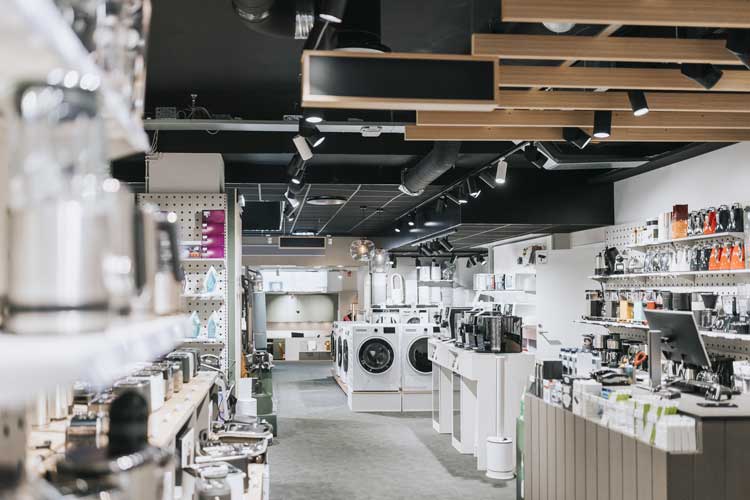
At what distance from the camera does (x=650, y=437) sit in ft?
12.4

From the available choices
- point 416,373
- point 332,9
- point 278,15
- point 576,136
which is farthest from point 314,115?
point 416,373

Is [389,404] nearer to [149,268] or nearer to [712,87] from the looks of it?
[712,87]

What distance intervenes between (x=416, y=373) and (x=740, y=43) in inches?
309

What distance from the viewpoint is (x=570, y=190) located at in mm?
A: 10492

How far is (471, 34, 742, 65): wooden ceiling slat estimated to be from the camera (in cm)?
416

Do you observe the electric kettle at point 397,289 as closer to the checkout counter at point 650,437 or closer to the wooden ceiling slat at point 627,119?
the wooden ceiling slat at point 627,119

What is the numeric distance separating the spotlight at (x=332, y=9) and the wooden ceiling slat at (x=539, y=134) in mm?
2398

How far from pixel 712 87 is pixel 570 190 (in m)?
5.98

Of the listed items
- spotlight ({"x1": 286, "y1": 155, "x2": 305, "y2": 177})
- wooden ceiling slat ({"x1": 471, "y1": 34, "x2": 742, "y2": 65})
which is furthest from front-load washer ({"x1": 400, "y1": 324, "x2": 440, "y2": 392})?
wooden ceiling slat ({"x1": 471, "y1": 34, "x2": 742, "y2": 65})

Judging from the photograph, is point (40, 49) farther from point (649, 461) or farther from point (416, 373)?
point (416, 373)

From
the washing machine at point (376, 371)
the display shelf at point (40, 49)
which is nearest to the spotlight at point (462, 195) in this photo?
the washing machine at point (376, 371)

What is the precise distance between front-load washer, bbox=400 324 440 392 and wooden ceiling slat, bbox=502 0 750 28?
7.77m

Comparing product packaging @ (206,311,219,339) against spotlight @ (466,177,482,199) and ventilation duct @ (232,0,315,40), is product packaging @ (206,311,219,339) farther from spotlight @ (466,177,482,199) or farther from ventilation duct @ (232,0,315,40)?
spotlight @ (466,177,482,199)

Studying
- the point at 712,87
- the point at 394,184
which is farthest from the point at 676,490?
the point at 394,184
